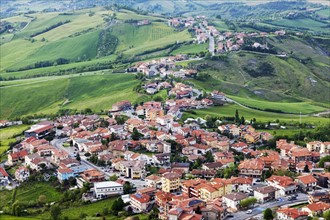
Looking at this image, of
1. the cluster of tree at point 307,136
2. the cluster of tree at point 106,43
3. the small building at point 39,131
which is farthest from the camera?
the cluster of tree at point 106,43

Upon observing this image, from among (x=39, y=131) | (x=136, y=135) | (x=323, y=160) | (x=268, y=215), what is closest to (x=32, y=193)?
(x=136, y=135)

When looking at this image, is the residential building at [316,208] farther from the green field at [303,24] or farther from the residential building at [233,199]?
the green field at [303,24]

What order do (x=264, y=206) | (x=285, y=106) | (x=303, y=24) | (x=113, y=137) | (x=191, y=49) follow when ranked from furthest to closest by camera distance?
(x=303, y=24) < (x=191, y=49) < (x=285, y=106) < (x=113, y=137) < (x=264, y=206)

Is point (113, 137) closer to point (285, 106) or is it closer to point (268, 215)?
point (268, 215)

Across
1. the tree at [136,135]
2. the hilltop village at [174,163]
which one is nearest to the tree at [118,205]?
the hilltop village at [174,163]

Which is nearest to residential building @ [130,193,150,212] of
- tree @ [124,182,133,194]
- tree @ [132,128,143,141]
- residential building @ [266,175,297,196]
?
tree @ [124,182,133,194]

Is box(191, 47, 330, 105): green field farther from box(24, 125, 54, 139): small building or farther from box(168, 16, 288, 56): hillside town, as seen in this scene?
box(24, 125, 54, 139): small building

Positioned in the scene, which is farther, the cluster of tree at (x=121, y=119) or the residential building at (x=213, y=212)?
the cluster of tree at (x=121, y=119)
